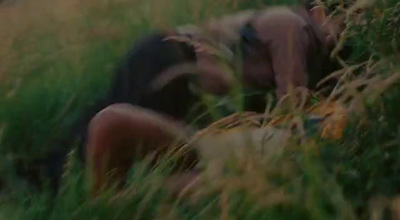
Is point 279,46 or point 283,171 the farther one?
point 279,46

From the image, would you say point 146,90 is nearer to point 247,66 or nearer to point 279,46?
point 247,66

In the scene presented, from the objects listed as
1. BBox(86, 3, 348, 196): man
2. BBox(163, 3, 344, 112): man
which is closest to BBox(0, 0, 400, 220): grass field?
BBox(86, 3, 348, 196): man

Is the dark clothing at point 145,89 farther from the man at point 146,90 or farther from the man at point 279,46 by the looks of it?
the man at point 279,46

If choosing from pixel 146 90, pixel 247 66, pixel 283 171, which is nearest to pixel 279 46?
pixel 247 66

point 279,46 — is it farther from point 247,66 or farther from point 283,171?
point 283,171

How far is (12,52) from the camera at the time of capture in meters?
4.41

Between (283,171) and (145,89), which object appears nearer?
(283,171)

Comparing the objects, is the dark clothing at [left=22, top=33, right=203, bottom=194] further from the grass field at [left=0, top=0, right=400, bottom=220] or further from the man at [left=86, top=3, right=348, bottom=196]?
the grass field at [left=0, top=0, right=400, bottom=220]

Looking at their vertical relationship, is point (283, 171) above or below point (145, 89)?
above

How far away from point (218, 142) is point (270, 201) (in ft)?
1.03

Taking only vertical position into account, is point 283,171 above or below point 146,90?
above

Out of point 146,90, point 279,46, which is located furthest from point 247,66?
point 146,90

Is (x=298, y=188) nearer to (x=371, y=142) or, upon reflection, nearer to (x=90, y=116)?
(x=371, y=142)

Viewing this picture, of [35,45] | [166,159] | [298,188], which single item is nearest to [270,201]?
[298,188]
